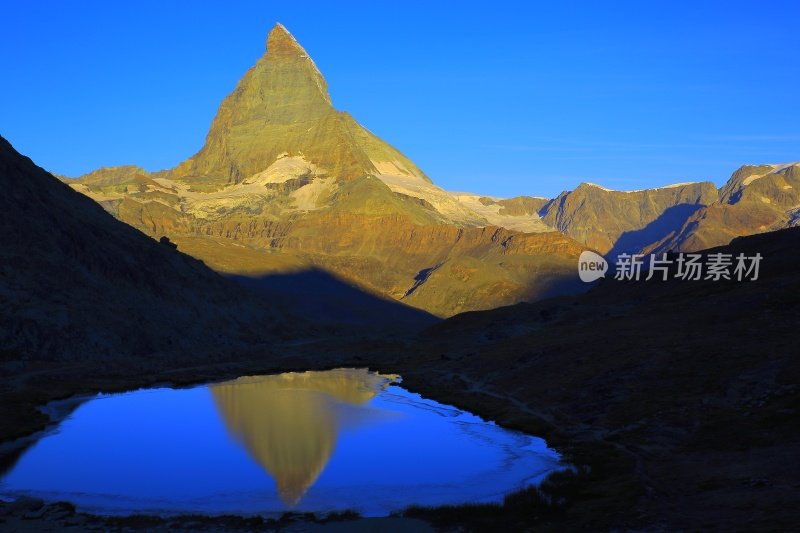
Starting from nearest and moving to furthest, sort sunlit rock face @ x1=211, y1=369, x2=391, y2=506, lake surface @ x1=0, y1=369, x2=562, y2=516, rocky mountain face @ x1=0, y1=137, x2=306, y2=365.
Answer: lake surface @ x1=0, y1=369, x2=562, y2=516 → sunlit rock face @ x1=211, y1=369, x2=391, y2=506 → rocky mountain face @ x1=0, y1=137, x2=306, y2=365

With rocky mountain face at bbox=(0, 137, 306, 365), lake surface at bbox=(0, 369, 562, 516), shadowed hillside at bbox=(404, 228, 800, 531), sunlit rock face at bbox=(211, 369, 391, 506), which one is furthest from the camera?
rocky mountain face at bbox=(0, 137, 306, 365)

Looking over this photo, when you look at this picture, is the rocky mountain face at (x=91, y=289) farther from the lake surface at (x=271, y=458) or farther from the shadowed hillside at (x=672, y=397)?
the shadowed hillside at (x=672, y=397)

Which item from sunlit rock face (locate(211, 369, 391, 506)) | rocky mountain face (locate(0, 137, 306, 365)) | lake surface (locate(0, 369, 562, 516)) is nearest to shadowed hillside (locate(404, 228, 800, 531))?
lake surface (locate(0, 369, 562, 516))

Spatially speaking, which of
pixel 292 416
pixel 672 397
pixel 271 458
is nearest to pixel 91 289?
pixel 292 416

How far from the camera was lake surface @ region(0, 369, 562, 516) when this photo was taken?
3725 centimetres

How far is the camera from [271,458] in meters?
46.7

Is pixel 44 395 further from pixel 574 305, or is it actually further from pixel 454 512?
pixel 574 305

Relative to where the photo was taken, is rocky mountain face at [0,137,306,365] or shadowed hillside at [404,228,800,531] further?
rocky mountain face at [0,137,306,365]

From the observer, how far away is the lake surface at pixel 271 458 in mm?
37250

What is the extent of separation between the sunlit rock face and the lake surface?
0.48 feet

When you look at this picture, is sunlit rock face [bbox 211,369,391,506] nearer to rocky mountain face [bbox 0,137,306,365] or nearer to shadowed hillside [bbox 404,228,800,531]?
shadowed hillside [bbox 404,228,800,531]

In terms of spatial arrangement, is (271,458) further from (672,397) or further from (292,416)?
(672,397)

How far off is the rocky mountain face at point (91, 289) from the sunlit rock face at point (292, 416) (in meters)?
27.2

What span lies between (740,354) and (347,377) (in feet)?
183
